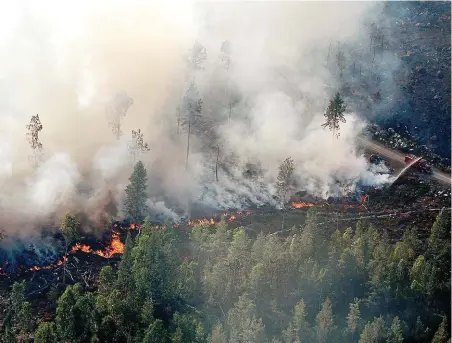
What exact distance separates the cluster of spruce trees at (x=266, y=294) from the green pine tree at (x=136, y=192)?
417 inches

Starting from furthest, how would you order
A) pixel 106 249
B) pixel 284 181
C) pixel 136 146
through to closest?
pixel 136 146 → pixel 284 181 → pixel 106 249

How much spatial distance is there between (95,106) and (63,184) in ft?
107

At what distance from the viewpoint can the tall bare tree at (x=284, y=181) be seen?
122981 mm

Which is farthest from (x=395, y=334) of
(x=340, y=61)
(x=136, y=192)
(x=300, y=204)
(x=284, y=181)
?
(x=340, y=61)

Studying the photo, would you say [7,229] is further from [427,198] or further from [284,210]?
[427,198]

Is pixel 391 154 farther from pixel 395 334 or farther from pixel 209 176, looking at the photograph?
pixel 395 334

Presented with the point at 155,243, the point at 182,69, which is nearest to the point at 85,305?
the point at 155,243

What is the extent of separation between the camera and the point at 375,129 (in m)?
165

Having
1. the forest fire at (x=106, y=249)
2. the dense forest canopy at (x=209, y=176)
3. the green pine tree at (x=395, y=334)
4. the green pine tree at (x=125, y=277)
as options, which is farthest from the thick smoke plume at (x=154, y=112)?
the green pine tree at (x=395, y=334)

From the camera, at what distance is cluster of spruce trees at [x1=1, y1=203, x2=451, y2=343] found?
9125 cm

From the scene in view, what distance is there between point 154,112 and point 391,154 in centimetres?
6387

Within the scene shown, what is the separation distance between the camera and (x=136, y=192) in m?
115

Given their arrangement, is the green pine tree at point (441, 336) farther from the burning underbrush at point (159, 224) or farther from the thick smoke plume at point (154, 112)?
the thick smoke plume at point (154, 112)

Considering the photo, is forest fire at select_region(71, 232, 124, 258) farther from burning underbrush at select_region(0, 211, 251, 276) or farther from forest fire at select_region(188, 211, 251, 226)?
forest fire at select_region(188, 211, 251, 226)
